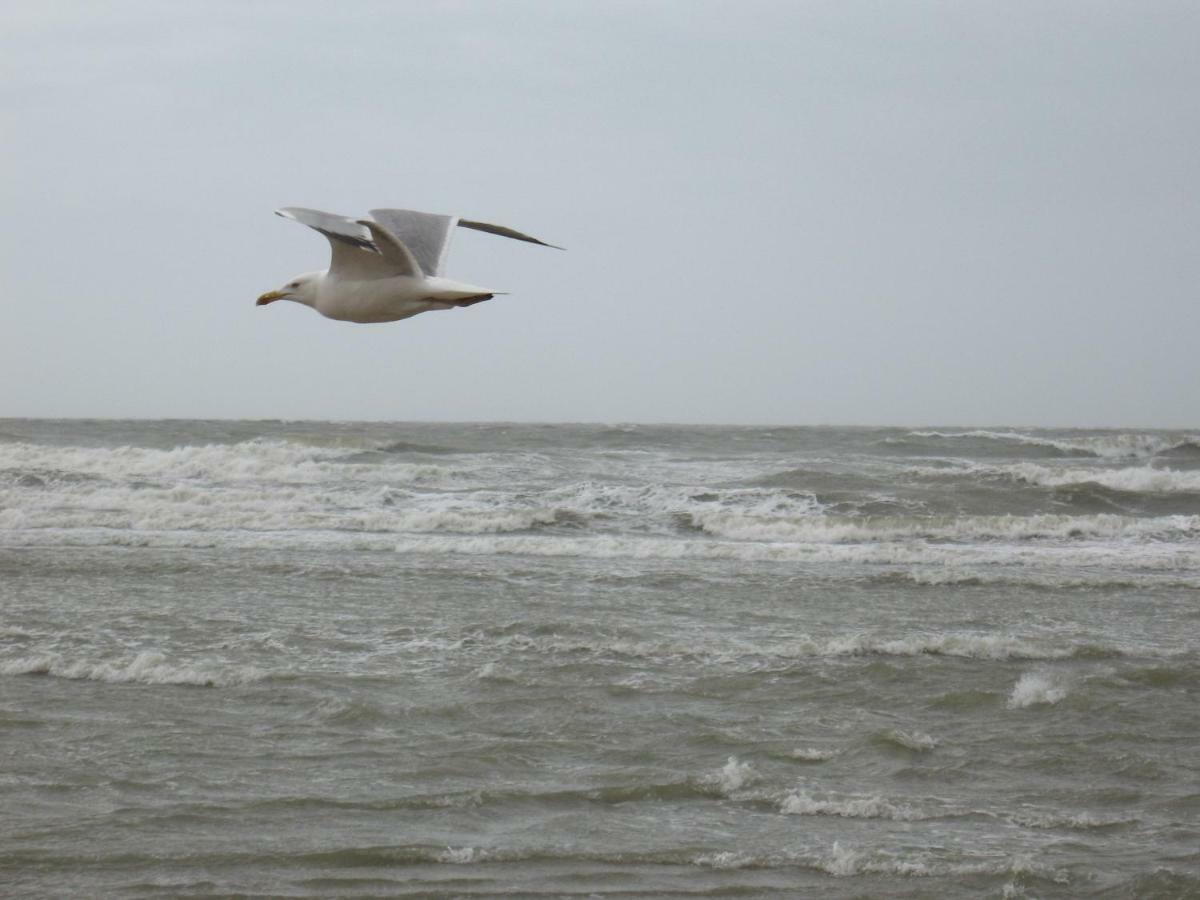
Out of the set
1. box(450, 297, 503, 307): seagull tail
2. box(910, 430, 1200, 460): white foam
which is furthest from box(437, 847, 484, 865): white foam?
box(910, 430, 1200, 460): white foam

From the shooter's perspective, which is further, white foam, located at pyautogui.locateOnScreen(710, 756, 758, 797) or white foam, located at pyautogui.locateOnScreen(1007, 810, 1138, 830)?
white foam, located at pyautogui.locateOnScreen(710, 756, 758, 797)

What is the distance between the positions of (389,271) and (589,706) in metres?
2.59

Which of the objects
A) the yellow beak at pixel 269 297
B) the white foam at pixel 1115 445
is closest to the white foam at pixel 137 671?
the yellow beak at pixel 269 297

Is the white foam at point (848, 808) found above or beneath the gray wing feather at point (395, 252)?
beneath

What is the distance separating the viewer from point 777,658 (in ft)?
25.4

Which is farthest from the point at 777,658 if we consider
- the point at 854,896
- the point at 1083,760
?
the point at 854,896

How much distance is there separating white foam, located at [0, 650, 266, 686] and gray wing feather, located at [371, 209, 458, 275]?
9.41 ft

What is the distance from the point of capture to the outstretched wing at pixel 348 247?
441 centimetres

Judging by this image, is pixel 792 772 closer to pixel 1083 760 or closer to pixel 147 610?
pixel 1083 760

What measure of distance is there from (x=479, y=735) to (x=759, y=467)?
51.0ft

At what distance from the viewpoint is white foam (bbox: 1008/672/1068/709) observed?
22.5 feet

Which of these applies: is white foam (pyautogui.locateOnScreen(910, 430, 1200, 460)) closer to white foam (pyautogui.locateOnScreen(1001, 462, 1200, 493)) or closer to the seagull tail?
white foam (pyautogui.locateOnScreen(1001, 462, 1200, 493))

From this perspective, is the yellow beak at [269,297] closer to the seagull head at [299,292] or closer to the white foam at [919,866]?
the seagull head at [299,292]

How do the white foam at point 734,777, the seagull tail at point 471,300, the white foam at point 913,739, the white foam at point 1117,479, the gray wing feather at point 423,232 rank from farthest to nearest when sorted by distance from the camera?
1. the white foam at point 1117,479
2. the white foam at point 913,739
3. the white foam at point 734,777
4. the gray wing feather at point 423,232
5. the seagull tail at point 471,300
